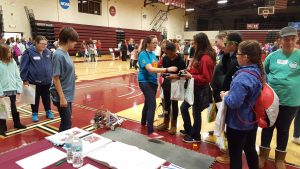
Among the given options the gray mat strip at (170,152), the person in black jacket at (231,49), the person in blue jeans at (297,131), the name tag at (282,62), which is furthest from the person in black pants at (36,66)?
the person in blue jeans at (297,131)

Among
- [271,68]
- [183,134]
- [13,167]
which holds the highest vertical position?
[271,68]

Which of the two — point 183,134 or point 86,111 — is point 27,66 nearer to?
point 86,111

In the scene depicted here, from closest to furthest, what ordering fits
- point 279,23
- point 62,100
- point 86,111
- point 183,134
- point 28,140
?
point 62,100 → point 28,140 → point 183,134 → point 86,111 → point 279,23

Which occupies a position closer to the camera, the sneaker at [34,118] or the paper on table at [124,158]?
the paper on table at [124,158]

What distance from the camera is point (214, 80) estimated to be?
10.0ft

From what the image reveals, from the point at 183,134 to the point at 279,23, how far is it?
27051 mm

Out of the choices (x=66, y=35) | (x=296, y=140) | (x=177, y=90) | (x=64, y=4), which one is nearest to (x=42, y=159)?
(x=66, y=35)

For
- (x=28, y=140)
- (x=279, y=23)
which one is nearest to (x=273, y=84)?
(x=28, y=140)

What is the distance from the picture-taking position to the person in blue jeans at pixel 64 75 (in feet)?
8.01

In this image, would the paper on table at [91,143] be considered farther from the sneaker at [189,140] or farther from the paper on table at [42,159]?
the sneaker at [189,140]

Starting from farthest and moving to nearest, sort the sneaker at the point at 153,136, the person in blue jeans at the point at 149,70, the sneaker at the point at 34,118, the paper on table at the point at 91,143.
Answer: the sneaker at the point at 34,118 < the sneaker at the point at 153,136 < the person in blue jeans at the point at 149,70 < the paper on table at the point at 91,143

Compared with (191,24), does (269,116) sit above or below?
below

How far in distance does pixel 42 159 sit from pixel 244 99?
1.67 meters

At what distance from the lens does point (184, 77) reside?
3176 mm
